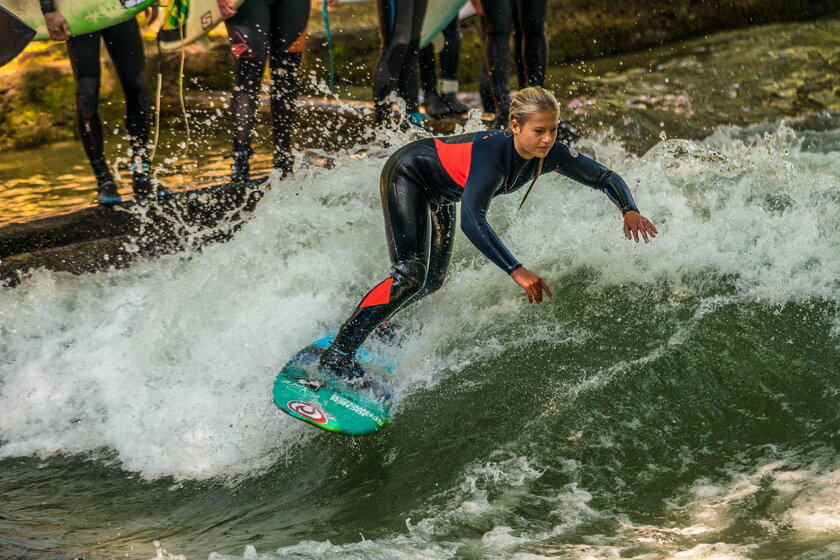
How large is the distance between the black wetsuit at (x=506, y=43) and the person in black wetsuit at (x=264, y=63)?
1516 mm

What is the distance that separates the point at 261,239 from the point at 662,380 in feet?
8.67

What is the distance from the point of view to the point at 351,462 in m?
4.24

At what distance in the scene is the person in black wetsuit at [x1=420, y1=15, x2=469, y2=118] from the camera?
7527 mm

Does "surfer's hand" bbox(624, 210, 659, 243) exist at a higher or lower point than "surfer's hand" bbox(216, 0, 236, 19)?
lower

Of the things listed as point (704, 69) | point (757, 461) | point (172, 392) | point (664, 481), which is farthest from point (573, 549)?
point (704, 69)

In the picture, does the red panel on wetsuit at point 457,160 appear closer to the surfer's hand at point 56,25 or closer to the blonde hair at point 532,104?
the blonde hair at point 532,104

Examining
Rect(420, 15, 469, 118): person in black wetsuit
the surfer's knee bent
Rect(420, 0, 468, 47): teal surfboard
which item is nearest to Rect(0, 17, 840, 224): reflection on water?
Rect(420, 15, 469, 118): person in black wetsuit

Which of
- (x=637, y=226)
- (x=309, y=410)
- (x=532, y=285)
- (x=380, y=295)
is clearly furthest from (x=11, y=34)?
(x=637, y=226)

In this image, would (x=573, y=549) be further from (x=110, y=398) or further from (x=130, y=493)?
(x=110, y=398)

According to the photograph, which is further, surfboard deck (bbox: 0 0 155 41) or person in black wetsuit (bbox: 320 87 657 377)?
surfboard deck (bbox: 0 0 155 41)

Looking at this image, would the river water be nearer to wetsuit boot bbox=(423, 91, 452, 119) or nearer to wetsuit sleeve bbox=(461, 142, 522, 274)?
wetsuit sleeve bbox=(461, 142, 522, 274)

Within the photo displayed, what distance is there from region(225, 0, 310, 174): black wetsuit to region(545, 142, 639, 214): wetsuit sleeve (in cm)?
238

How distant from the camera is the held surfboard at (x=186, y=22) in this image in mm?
5859

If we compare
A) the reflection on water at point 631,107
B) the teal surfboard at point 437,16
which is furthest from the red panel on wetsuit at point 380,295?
the teal surfboard at point 437,16
